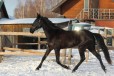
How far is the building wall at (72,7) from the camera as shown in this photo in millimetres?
35938

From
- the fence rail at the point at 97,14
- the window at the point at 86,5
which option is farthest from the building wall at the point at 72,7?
the fence rail at the point at 97,14

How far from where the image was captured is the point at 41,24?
9906 mm

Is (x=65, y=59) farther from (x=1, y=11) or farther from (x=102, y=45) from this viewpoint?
(x=1, y=11)

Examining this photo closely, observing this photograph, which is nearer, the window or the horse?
the horse

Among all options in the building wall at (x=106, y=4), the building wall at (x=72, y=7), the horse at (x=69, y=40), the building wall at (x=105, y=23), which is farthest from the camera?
the building wall at (x=72, y=7)

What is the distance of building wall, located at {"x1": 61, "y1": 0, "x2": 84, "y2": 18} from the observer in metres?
35.9

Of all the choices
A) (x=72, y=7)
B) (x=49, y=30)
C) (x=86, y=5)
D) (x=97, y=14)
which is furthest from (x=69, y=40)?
(x=72, y=7)

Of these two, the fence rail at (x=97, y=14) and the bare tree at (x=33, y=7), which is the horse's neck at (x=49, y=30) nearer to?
the fence rail at (x=97, y=14)

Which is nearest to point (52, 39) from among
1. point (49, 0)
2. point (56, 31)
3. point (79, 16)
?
point (56, 31)

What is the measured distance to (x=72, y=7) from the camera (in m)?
36.1

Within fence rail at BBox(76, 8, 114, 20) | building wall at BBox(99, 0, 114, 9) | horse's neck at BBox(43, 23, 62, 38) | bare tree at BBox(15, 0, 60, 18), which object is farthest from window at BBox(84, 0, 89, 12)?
bare tree at BBox(15, 0, 60, 18)

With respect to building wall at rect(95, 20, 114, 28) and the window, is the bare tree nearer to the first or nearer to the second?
the window

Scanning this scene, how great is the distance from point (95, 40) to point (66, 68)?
3.95ft

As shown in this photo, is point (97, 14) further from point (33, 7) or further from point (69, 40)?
point (33, 7)
